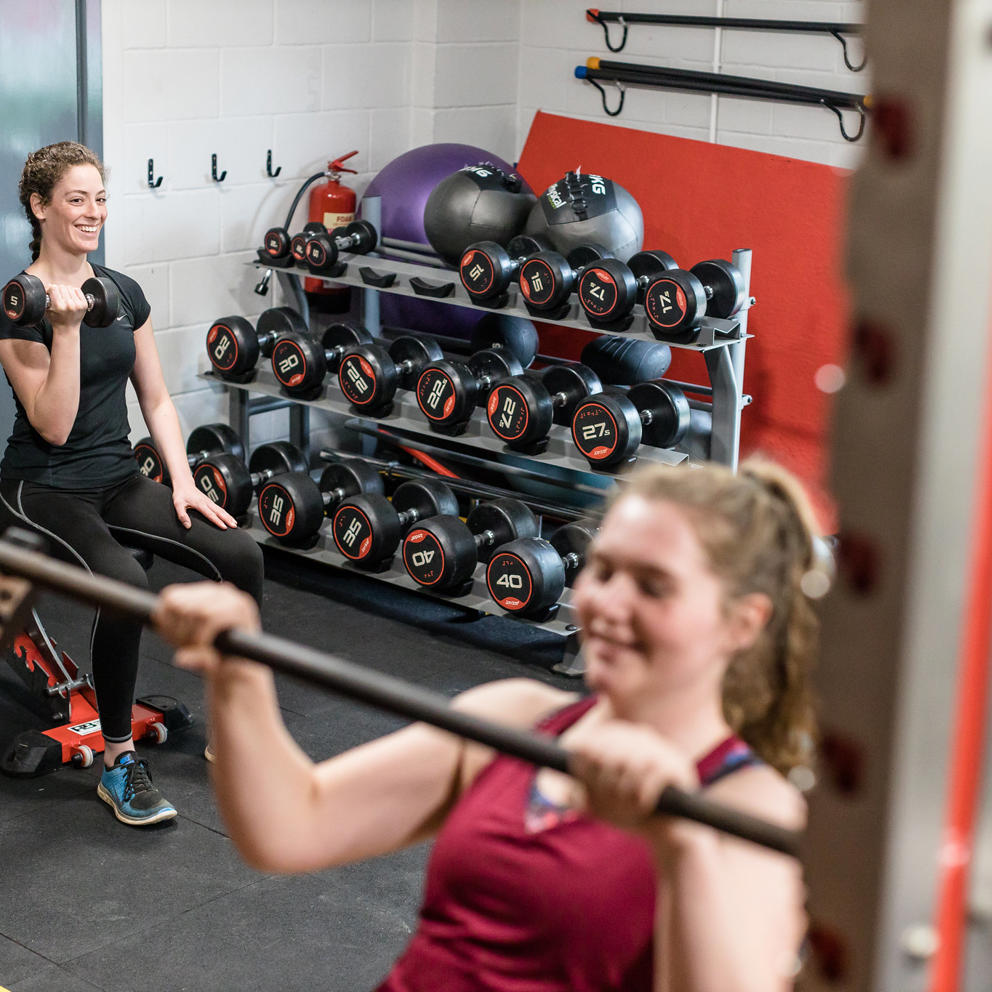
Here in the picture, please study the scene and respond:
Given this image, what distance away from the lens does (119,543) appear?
3359 millimetres

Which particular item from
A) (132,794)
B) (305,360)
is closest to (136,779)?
(132,794)

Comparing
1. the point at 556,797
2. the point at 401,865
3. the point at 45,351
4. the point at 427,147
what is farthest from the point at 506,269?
the point at 556,797

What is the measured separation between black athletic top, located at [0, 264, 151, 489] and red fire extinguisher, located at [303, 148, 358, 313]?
170 centimetres

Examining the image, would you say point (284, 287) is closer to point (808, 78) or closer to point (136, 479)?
point (136, 479)

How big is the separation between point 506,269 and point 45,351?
147cm

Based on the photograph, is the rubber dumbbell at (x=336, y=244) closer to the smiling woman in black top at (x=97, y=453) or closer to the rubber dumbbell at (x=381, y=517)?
the rubber dumbbell at (x=381, y=517)

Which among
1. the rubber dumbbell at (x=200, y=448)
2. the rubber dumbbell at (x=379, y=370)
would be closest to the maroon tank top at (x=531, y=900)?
the rubber dumbbell at (x=379, y=370)

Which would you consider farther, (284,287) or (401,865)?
(284,287)

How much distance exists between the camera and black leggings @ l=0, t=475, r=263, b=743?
3137 millimetres

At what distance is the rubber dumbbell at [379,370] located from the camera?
432 cm

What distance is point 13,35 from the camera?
Answer: 13.7 ft

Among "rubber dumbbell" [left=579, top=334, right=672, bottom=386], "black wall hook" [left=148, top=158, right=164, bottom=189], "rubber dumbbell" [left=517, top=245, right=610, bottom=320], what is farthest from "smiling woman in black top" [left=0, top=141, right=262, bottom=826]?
"rubber dumbbell" [left=579, top=334, right=672, bottom=386]

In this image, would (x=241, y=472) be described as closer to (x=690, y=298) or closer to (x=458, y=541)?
(x=458, y=541)

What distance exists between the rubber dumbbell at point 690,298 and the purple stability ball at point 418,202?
3.74 feet
